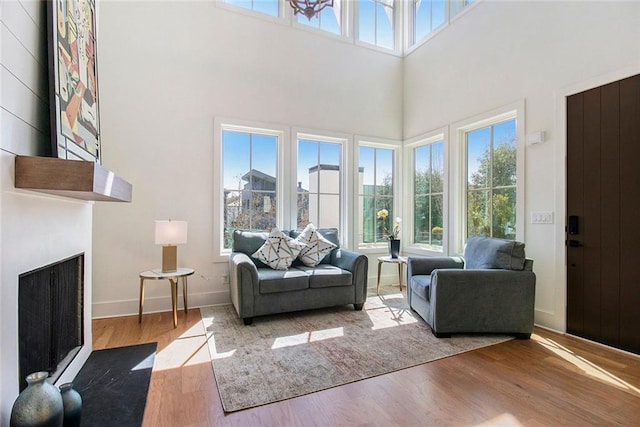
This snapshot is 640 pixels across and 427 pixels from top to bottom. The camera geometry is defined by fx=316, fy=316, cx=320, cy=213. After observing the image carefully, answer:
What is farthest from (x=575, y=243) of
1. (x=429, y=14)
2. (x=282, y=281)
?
(x=429, y=14)

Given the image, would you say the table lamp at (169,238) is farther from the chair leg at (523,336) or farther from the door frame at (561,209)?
the door frame at (561,209)

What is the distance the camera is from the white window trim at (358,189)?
4.57 metres

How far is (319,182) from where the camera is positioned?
4.48 metres

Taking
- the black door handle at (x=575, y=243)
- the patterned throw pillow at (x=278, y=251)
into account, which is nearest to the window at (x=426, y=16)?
the black door handle at (x=575, y=243)

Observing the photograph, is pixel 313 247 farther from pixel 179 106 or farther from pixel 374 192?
pixel 179 106

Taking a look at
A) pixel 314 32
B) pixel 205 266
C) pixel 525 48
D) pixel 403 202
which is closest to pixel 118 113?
pixel 205 266

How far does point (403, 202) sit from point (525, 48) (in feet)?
7.90

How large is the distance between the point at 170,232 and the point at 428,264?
2719 mm

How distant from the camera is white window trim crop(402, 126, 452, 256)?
164 inches

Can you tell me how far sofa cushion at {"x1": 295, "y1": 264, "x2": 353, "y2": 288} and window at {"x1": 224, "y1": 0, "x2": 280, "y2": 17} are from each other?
337cm

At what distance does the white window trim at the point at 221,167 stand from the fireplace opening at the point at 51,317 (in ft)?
5.30

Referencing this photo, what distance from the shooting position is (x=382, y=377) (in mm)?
2115

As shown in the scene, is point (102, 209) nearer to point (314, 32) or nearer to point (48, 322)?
point (48, 322)

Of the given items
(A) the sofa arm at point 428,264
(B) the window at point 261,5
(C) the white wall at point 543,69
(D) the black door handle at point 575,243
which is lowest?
(A) the sofa arm at point 428,264
